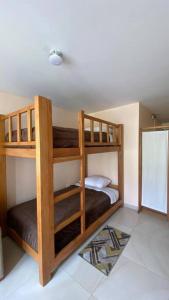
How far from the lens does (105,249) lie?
6.04 feet

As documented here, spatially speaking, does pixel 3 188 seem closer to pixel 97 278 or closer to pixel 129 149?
pixel 97 278

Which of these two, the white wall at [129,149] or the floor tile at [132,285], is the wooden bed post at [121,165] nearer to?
the white wall at [129,149]

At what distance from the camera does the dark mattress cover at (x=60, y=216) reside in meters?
1.65

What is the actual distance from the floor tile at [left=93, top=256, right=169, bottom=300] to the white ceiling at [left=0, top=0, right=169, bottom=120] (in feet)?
7.56

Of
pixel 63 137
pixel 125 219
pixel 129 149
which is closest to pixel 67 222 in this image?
pixel 63 137

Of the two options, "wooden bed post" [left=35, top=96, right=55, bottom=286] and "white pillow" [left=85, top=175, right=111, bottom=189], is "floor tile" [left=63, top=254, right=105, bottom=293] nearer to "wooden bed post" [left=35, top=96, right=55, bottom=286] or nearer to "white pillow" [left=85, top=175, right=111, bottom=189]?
"wooden bed post" [left=35, top=96, right=55, bottom=286]

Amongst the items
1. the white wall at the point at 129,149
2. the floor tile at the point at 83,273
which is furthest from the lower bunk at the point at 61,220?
the white wall at the point at 129,149

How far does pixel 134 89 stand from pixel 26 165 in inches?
88.8

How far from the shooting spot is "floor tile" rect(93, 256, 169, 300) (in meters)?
1.29

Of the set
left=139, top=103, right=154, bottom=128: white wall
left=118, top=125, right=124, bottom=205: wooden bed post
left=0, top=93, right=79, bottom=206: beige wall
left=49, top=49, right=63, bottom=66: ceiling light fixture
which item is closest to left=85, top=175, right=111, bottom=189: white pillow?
left=118, top=125, right=124, bottom=205: wooden bed post

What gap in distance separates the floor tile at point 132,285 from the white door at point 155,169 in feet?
4.64

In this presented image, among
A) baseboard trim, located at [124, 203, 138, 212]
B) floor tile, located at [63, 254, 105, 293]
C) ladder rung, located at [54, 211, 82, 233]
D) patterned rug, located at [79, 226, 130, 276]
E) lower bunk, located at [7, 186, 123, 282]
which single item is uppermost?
ladder rung, located at [54, 211, 82, 233]

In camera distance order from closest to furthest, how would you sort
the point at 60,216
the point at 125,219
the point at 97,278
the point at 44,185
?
the point at 44,185
the point at 97,278
the point at 60,216
the point at 125,219

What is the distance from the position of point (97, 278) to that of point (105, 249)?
0.41 m
